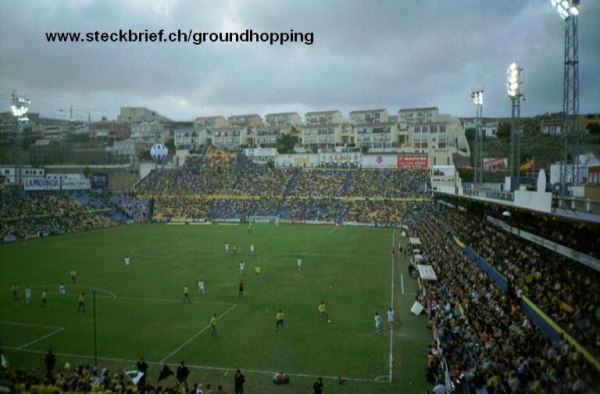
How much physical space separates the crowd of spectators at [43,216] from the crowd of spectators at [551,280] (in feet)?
156

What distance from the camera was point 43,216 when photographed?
57.6 m

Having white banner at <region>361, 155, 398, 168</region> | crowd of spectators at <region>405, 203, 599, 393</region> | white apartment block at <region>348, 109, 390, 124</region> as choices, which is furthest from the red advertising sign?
crowd of spectators at <region>405, 203, 599, 393</region>

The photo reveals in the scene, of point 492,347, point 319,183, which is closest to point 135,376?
point 492,347

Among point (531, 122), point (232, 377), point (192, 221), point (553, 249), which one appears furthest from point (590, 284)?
point (531, 122)

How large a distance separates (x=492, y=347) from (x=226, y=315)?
12796mm

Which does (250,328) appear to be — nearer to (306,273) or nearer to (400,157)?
(306,273)

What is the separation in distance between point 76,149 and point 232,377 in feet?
304

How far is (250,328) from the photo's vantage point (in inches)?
844

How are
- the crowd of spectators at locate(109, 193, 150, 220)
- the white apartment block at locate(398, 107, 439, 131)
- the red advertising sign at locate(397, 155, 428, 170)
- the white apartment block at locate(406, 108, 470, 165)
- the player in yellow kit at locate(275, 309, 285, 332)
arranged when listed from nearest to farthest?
the player in yellow kit at locate(275, 309, 285, 332) < the crowd of spectators at locate(109, 193, 150, 220) < the red advertising sign at locate(397, 155, 428, 170) < the white apartment block at locate(406, 108, 470, 165) < the white apartment block at locate(398, 107, 439, 131)

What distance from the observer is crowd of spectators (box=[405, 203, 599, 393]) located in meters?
12.7

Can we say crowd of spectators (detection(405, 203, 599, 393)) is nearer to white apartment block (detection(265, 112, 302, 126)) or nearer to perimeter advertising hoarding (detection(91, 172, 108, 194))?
perimeter advertising hoarding (detection(91, 172, 108, 194))

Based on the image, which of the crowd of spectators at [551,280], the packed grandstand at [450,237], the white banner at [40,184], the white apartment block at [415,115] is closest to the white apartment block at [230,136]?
the packed grandstand at [450,237]

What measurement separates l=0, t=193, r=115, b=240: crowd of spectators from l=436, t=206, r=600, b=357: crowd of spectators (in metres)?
47.5

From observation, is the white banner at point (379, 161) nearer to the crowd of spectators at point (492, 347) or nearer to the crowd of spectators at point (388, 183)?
the crowd of spectators at point (388, 183)
